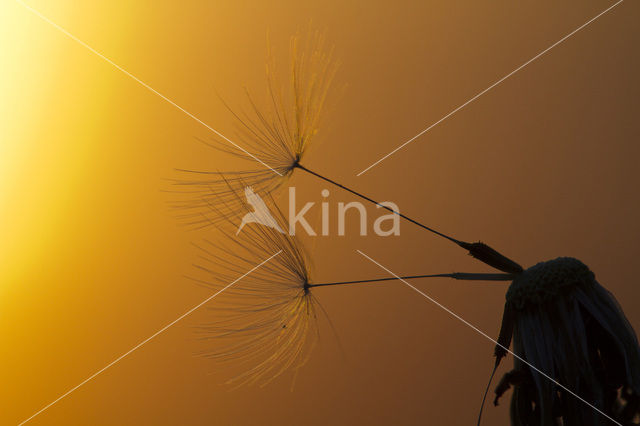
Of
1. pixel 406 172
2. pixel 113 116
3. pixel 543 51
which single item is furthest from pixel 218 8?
pixel 543 51

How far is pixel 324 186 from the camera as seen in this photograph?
1.45m

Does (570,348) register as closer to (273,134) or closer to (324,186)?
(273,134)

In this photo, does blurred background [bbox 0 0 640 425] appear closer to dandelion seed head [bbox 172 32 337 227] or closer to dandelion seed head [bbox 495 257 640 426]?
dandelion seed head [bbox 172 32 337 227]

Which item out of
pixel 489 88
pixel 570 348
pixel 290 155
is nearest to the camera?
pixel 570 348

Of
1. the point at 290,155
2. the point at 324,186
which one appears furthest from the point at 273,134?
the point at 324,186

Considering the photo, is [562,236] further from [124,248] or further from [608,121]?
[124,248]

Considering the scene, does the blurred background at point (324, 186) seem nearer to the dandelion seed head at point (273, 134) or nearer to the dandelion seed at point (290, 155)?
the dandelion seed head at point (273, 134)

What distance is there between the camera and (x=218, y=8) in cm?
149

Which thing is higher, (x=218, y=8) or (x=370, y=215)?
(x=218, y=8)

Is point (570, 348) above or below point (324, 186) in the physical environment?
below

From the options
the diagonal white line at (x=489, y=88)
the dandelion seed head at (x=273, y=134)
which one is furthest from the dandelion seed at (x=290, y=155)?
the diagonal white line at (x=489, y=88)

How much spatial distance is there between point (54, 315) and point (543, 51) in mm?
1570

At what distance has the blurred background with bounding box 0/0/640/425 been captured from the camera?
1.36 m

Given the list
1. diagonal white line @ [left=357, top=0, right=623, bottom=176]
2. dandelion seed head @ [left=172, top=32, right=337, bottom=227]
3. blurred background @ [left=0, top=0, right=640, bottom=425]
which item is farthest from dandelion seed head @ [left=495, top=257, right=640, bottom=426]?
diagonal white line @ [left=357, top=0, right=623, bottom=176]
